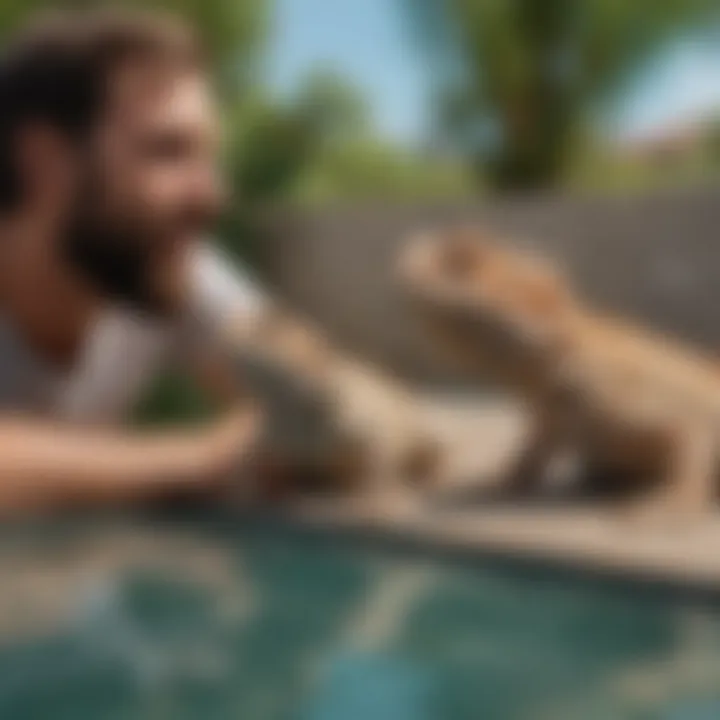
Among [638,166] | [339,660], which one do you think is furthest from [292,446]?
[638,166]

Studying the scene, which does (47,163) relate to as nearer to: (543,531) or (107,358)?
(107,358)

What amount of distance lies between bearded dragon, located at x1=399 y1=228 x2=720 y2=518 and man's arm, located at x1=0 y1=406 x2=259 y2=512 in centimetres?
34

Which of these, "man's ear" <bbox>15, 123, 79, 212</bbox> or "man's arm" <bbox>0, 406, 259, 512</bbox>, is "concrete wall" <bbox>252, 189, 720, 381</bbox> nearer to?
"man's arm" <bbox>0, 406, 259, 512</bbox>

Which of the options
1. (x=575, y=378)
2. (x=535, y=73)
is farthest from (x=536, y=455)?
(x=535, y=73)

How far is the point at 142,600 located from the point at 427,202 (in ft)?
11.7

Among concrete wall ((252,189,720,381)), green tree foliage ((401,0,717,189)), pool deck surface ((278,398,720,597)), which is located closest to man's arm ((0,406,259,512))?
pool deck surface ((278,398,720,597))

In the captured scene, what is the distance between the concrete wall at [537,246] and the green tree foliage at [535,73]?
0.97 m

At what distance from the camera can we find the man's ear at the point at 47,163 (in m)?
1.61

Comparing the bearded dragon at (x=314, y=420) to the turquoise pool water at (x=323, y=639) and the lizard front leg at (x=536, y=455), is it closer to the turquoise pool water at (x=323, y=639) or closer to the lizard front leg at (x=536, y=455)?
the lizard front leg at (x=536, y=455)

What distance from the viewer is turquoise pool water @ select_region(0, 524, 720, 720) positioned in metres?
0.98

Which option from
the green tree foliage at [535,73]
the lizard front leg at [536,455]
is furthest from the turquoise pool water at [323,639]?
the green tree foliage at [535,73]

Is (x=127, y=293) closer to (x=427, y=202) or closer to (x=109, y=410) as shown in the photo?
(x=109, y=410)

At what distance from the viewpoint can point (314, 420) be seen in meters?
2.02

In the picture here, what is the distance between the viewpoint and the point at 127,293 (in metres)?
1.67
